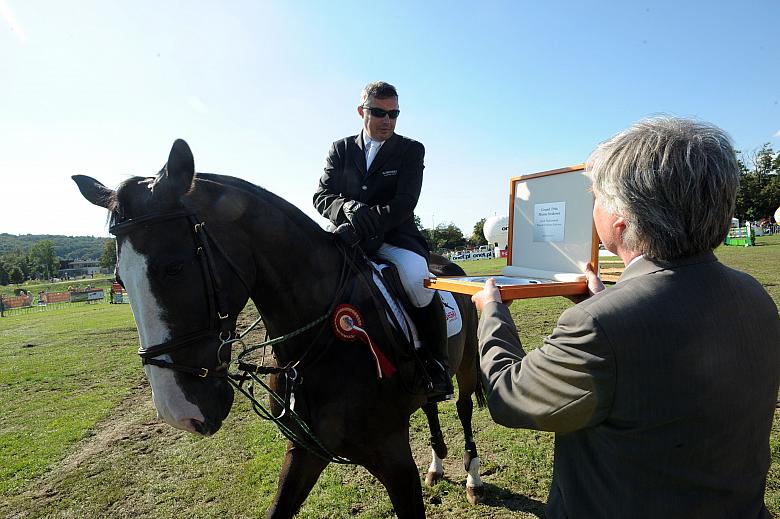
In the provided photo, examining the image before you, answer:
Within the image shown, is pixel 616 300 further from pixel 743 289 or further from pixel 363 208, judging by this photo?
pixel 363 208

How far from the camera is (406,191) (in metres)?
3.08

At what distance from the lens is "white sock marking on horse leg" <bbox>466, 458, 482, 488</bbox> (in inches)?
168

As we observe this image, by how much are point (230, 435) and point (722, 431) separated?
622 centimetres

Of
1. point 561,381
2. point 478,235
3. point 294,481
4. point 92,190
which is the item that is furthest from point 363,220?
point 478,235

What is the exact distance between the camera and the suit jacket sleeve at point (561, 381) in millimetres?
1151

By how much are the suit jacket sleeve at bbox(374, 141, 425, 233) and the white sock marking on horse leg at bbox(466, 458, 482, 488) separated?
2710 millimetres

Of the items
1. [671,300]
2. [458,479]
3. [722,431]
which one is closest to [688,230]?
[671,300]

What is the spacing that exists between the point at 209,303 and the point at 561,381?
1.60m

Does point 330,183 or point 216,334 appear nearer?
point 216,334

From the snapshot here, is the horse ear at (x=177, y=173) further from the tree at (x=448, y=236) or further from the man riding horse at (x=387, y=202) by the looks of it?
the tree at (x=448, y=236)

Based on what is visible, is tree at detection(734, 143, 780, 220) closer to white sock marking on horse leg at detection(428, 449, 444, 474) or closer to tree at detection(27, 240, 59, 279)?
white sock marking on horse leg at detection(428, 449, 444, 474)

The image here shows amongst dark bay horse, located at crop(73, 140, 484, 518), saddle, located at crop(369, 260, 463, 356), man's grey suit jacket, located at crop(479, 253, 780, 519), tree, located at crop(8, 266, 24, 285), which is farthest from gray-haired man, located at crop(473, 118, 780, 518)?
tree, located at crop(8, 266, 24, 285)

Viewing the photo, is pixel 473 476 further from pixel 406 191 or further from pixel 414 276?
pixel 406 191

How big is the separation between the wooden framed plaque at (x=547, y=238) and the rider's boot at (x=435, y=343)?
54cm
